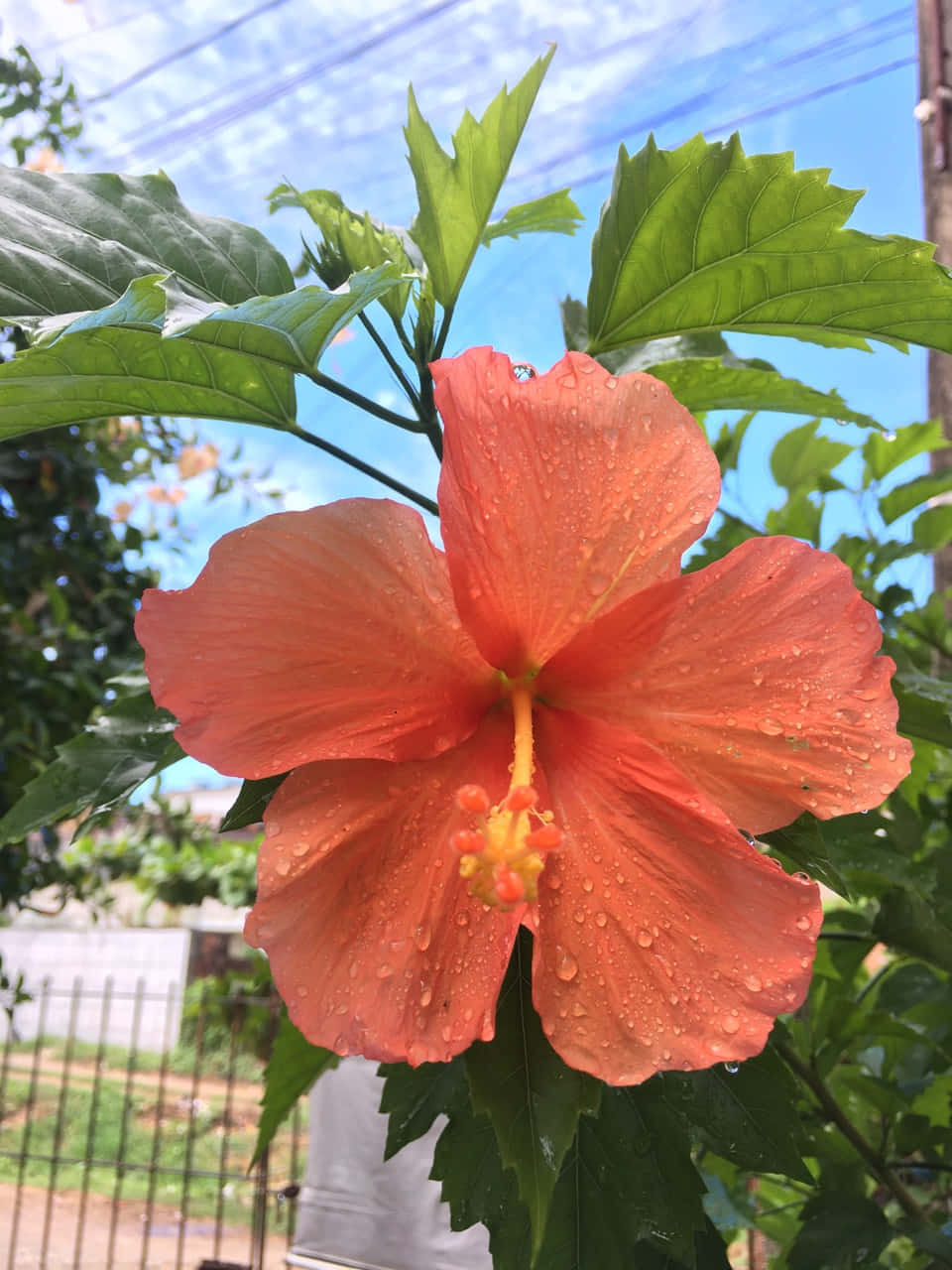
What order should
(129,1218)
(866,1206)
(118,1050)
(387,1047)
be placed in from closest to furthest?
(387,1047) < (866,1206) < (129,1218) < (118,1050)

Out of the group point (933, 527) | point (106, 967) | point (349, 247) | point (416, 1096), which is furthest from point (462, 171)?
point (106, 967)

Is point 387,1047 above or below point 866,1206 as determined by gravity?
above

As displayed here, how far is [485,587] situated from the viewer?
1.38 ft

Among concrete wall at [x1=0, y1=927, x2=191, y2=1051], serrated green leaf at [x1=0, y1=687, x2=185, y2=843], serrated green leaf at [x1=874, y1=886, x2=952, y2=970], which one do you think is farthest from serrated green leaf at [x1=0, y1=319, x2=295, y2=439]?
concrete wall at [x1=0, y1=927, x2=191, y2=1051]

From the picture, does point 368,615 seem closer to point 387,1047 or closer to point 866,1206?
point 387,1047

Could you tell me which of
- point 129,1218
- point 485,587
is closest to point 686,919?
point 485,587

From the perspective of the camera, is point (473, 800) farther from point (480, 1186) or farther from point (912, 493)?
point (912, 493)

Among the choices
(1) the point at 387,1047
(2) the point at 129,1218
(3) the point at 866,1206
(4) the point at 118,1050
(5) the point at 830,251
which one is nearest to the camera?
(1) the point at 387,1047

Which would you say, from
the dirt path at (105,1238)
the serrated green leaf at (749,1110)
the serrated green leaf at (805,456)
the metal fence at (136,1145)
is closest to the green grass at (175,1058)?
the metal fence at (136,1145)

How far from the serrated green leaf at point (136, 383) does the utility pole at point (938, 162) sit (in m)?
1.43

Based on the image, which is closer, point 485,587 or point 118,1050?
point 485,587

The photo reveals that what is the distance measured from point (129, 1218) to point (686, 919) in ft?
22.3

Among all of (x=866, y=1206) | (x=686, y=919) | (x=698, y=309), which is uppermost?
(x=698, y=309)

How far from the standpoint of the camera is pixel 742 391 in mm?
623
